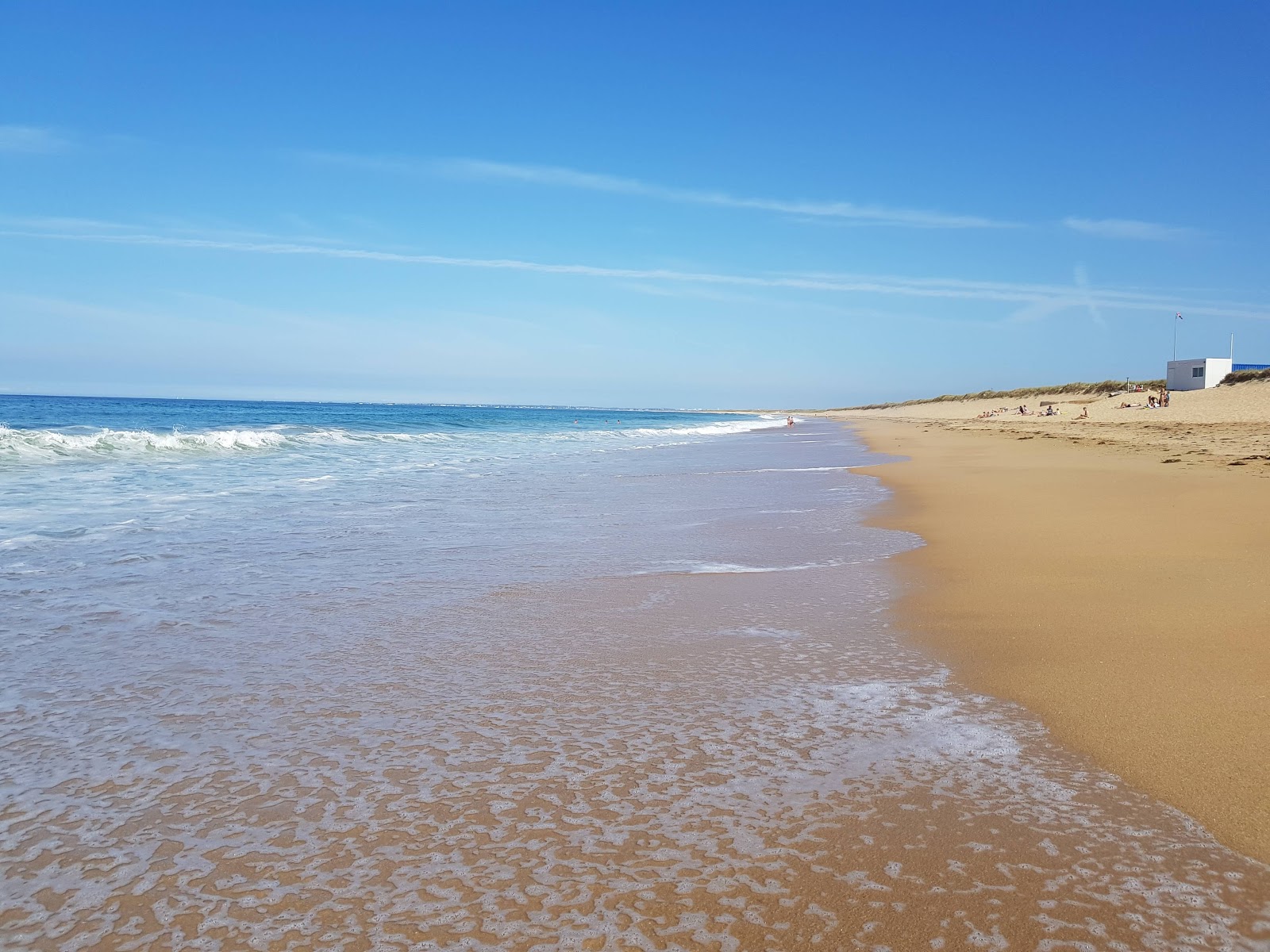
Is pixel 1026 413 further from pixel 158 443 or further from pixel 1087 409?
pixel 158 443

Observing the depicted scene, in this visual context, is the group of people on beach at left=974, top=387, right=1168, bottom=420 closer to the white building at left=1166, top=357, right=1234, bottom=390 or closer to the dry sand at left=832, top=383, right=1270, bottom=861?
the white building at left=1166, top=357, right=1234, bottom=390

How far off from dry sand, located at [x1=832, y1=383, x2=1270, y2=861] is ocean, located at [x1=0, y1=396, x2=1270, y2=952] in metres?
0.23

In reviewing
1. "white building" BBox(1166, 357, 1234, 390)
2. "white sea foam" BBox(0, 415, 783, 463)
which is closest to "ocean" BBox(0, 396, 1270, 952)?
"white sea foam" BBox(0, 415, 783, 463)

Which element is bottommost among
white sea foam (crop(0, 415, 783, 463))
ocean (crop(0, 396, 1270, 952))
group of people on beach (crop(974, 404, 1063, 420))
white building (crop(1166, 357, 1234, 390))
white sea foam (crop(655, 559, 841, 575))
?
ocean (crop(0, 396, 1270, 952))

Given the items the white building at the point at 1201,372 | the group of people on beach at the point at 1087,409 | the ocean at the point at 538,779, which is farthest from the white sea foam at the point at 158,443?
the white building at the point at 1201,372

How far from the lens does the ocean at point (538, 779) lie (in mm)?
1927

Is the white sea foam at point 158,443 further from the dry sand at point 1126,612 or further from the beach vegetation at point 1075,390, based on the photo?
the beach vegetation at point 1075,390

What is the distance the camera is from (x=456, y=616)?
4.63 m

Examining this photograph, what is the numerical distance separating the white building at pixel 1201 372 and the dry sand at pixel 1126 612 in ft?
139

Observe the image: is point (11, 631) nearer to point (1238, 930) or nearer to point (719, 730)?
point (719, 730)

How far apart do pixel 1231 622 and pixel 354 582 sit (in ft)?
17.3

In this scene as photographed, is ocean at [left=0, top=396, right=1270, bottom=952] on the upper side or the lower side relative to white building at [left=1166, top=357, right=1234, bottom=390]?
lower

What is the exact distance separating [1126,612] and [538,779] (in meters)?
3.72

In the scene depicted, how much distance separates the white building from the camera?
46094 mm
